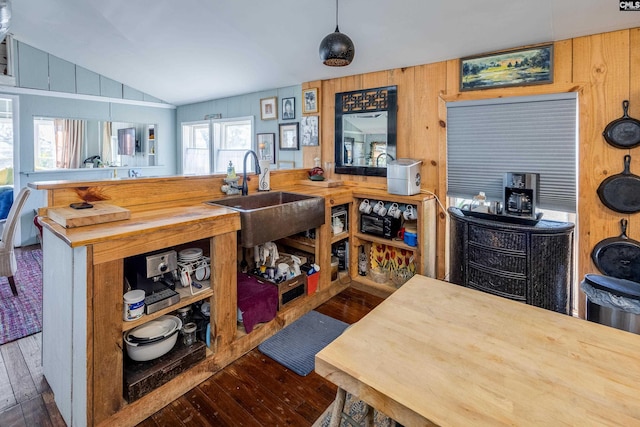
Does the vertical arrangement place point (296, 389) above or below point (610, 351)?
below

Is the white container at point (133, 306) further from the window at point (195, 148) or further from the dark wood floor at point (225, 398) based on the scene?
the window at point (195, 148)

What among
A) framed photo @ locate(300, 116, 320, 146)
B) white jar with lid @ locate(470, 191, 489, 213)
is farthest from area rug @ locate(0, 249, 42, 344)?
Result: white jar with lid @ locate(470, 191, 489, 213)

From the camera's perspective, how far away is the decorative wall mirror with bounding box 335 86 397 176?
3.12 m

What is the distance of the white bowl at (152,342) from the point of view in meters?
1.63

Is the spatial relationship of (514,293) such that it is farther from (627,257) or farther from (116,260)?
(116,260)

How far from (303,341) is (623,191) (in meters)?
2.26

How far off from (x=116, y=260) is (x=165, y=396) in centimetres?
77

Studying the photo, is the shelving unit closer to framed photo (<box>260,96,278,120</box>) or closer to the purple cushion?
the purple cushion

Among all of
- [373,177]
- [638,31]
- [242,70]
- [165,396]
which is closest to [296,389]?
[165,396]

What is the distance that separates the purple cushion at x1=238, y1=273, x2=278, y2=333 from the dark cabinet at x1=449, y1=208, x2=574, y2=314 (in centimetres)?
140

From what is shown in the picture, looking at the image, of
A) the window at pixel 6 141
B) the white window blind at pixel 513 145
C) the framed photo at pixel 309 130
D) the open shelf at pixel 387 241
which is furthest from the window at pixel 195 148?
the white window blind at pixel 513 145

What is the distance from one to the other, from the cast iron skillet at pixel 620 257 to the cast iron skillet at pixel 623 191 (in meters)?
0.10

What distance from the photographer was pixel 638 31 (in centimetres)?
204

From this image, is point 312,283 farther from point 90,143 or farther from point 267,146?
point 90,143
